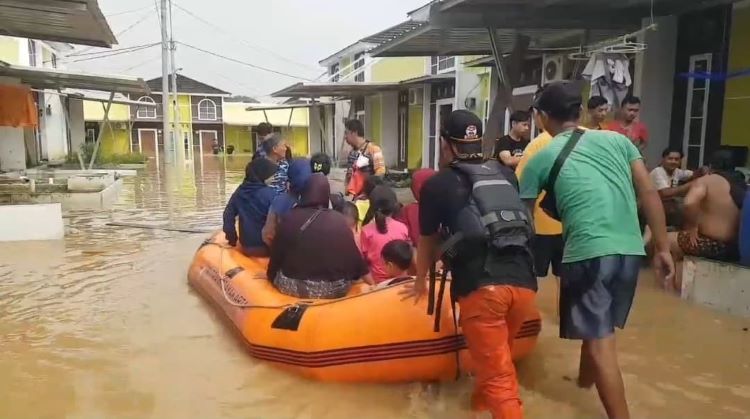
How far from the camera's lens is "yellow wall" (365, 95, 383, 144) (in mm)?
22859

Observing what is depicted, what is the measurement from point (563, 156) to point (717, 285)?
2982 millimetres

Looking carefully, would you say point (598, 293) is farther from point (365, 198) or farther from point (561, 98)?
point (365, 198)

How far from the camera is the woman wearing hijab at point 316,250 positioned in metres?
4.28

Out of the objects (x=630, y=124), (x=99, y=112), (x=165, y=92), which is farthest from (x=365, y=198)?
(x=99, y=112)

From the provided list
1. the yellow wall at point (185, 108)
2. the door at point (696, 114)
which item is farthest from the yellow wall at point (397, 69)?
the yellow wall at point (185, 108)

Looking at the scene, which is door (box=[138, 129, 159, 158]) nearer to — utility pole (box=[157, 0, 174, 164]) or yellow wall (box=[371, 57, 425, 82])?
utility pole (box=[157, 0, 174, 164])

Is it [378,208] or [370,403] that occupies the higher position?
[378,208]

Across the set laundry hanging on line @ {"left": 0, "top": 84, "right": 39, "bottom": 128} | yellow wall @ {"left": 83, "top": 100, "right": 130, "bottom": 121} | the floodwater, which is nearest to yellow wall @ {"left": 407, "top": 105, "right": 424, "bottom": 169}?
laundry hanging on line @ {"left": 0, "top": 84, "right": 39, "bottom": 128}

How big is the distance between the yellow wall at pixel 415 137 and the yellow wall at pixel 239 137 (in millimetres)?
29351

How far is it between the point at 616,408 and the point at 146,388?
272 centimetres

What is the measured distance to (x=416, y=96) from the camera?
20016 mm

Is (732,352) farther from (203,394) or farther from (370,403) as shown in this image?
(203,394)

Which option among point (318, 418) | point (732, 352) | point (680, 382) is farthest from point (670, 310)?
point (318, 418)

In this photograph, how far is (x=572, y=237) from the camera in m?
3.09
